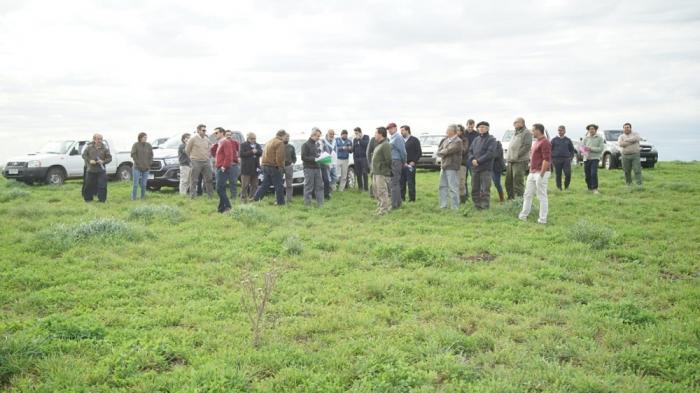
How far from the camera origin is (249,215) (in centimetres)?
1193

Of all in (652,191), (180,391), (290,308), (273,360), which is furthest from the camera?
(652,191)

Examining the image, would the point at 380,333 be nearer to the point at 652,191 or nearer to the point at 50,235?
the point at 50,235

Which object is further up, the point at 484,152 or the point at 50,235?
the point at 484,152

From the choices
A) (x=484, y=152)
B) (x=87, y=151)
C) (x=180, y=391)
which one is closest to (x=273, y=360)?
(x=180, y=391)

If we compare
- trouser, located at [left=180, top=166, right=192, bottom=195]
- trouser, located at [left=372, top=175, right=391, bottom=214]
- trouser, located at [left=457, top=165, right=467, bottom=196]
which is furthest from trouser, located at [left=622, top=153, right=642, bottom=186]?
trouser, located at [left=180, top=166, right=192, bottom=195]

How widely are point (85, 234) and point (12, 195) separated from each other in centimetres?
825

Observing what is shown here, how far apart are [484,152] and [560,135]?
502 cm

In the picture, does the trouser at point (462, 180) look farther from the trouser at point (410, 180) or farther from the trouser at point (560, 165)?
the trouser at point (560, 165)

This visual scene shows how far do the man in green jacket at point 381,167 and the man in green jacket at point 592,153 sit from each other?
6468 mm

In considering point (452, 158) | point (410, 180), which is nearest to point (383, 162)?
point (452, 158)

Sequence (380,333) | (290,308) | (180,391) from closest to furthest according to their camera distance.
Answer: (180,391) < (380,333) < (290,308)

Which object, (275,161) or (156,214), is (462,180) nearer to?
(275,161)

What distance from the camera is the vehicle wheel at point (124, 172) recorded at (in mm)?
22438

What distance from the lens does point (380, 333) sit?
222 inches
